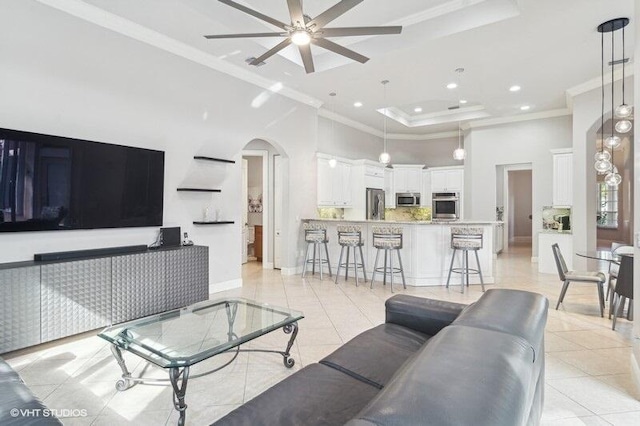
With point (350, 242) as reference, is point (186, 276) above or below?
below

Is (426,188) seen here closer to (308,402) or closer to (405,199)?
(405,199)

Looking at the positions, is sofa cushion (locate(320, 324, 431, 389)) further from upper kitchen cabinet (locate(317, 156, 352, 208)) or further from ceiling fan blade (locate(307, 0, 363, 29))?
upper kitchen cabinet (locate(317, 156, 352, 208))

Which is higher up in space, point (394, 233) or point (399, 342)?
point (394, 233)

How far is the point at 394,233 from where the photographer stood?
5.54 metres

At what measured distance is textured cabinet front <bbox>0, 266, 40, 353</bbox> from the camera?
283 cm

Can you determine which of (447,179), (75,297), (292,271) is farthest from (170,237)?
(447,179)

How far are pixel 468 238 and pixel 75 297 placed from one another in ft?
16.6

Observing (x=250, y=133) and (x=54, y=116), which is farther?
(x=250, y=133)

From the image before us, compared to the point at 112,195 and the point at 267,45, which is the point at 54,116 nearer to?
the point at 112,195

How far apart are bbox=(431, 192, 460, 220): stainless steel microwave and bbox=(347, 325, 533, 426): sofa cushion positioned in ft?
28.1

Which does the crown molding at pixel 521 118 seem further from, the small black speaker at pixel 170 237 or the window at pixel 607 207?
the small black speaker at pixel 170 237

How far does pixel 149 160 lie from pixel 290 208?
2.82 meters

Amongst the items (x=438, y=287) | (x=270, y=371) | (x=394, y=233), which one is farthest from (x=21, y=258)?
(x=438, y=287)

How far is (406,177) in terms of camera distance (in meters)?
9.58
